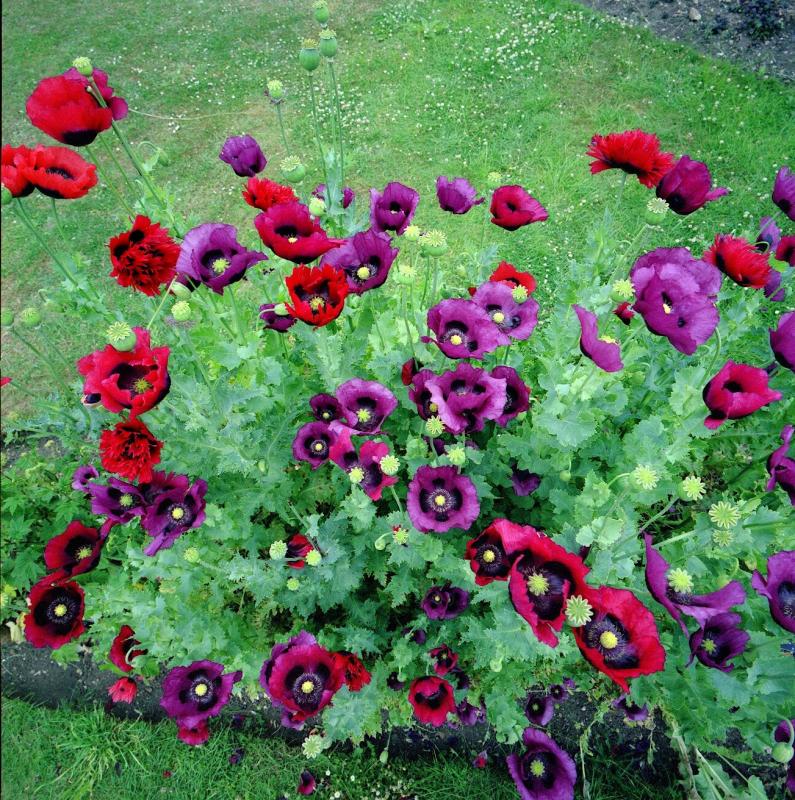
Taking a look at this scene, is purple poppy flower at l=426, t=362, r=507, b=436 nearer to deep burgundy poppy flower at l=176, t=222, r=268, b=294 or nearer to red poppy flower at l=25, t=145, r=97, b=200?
deep burgundy poppy flower at l=176, t=222, r=268, b=294

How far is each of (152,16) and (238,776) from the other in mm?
8009

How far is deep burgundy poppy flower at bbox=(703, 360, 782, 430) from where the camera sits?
1.80 m

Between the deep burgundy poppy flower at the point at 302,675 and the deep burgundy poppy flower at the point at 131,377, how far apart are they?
3.02ft

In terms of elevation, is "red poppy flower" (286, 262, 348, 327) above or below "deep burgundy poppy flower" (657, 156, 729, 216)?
below

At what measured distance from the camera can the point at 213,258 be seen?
7.19 ft

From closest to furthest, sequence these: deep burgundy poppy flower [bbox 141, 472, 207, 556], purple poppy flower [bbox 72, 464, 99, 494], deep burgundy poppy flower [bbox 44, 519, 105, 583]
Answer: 1. deep burgundy poppy flower [bbox 141, 472, 207, 556]
2. deep burgundy poppy flower [bbox 44, 519, 105, 583]
3. purple poppy flower [bbox 72, 464, 99, 494]

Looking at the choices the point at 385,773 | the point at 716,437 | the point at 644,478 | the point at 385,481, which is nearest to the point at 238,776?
the point at 385,773

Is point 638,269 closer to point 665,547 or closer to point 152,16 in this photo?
point 665,547

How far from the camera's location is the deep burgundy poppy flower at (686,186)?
216 cm

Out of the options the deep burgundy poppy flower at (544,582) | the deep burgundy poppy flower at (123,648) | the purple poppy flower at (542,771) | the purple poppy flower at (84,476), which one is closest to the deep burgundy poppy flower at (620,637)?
the deep burgundy poppy flower at (544,582)

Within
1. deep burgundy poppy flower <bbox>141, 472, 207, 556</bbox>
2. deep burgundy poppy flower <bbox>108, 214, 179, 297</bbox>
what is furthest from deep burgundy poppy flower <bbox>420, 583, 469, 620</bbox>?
A: deep burgundy poppy flower <bbox>108, 214, 179, 297</bbox>

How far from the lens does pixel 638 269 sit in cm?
204

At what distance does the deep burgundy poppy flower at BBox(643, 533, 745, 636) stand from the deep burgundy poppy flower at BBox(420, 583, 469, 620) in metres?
0.83

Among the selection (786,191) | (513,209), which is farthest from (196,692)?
(786,191)
